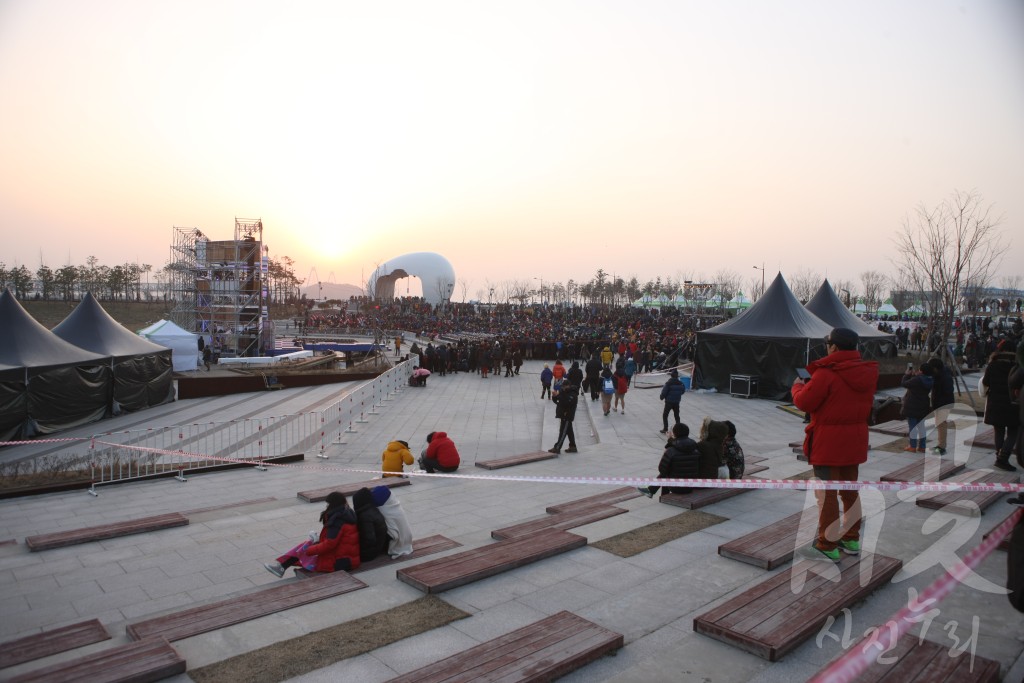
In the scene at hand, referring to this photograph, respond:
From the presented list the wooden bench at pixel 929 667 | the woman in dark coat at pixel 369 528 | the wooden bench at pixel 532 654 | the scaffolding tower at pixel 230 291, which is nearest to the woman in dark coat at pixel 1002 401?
the wooden bench at pixel 929 667

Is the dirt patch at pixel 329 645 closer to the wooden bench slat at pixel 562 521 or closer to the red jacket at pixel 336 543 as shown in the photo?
the red jacket at pixel 336 543

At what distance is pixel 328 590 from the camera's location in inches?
174

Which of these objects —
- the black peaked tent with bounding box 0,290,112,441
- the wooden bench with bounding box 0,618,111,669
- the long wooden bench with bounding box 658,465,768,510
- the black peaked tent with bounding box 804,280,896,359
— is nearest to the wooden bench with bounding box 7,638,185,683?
the wooden bench with bounding box 0,618,111,669

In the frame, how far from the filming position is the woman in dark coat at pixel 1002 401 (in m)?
7.07

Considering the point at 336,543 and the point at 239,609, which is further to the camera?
the point at 336,543

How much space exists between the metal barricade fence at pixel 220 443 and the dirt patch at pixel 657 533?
6706 mm

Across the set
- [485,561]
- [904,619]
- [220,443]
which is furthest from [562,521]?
[220,443]

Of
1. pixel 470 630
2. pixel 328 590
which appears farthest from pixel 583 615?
pixel 328 590

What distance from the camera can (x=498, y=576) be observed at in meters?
4.69

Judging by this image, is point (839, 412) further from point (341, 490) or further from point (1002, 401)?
point (341, 490)

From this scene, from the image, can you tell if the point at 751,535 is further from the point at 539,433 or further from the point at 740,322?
the point at 740,322

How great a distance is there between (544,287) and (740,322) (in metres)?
78.6

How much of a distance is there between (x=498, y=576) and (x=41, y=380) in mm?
15151

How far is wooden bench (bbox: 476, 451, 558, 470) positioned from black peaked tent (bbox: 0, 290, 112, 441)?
1149cm
